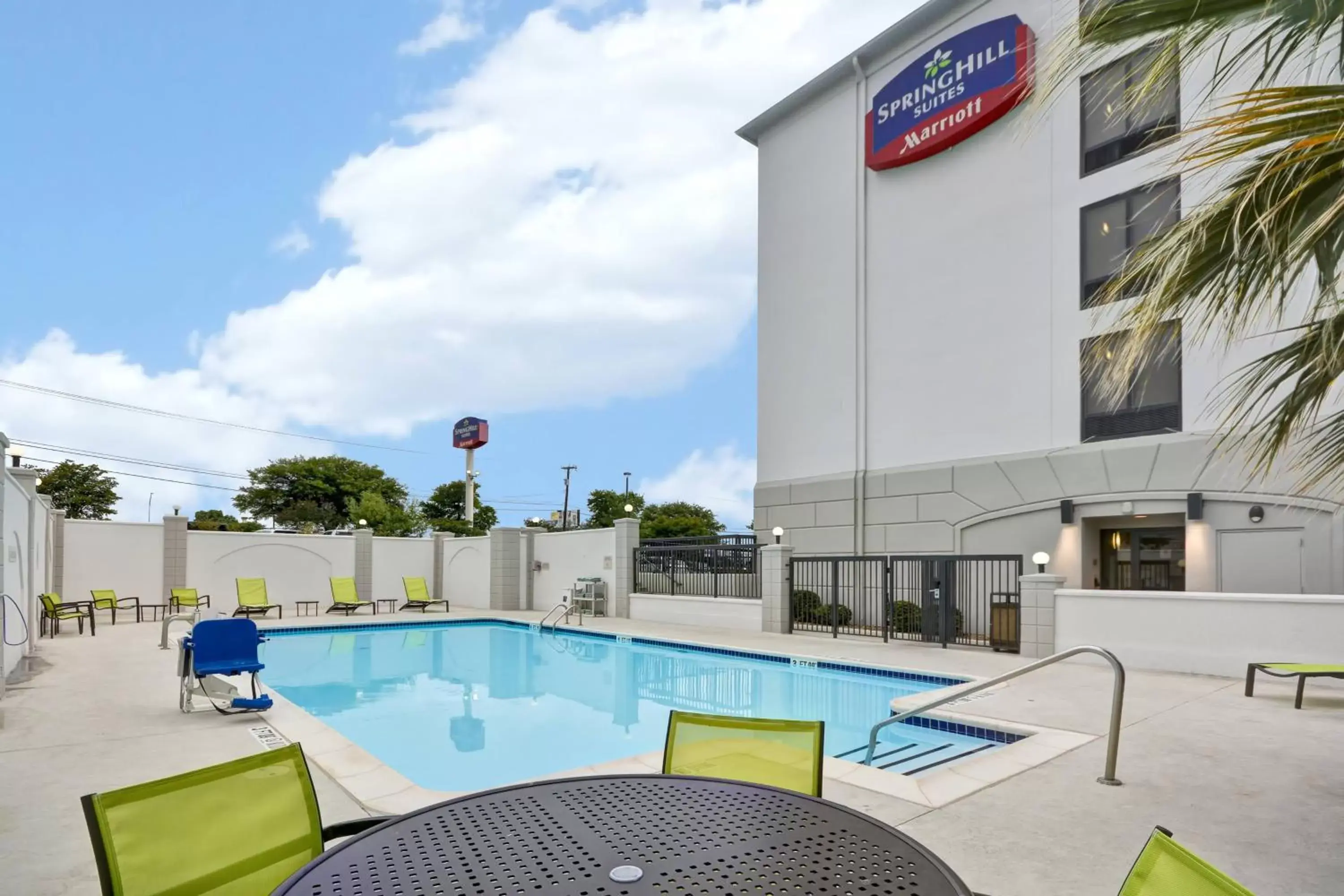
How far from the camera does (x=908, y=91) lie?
16500mm

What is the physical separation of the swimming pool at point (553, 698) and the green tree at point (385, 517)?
24383mm

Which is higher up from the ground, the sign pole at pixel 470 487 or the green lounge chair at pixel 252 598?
the sign pole at pixel 470 487

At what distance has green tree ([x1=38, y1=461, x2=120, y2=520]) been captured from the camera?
3606 cm

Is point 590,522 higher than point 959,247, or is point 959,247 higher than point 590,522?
point 959,247

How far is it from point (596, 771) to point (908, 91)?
1597cm

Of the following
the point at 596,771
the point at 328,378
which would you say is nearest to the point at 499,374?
the point at 328,378

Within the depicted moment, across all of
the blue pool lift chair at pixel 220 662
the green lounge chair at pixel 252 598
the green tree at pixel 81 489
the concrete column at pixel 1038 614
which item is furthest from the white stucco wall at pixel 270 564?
the green tree at pixel 81 489

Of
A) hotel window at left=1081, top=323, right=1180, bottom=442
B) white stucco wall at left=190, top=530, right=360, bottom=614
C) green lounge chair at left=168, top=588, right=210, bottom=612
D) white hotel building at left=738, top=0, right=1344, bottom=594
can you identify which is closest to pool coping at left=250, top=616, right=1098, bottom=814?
white hotel building at left=738, top=0, right=1344, bottom=594

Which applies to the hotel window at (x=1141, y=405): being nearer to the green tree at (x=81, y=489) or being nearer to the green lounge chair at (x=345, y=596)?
the green lounge chair at (x=345, y=596)

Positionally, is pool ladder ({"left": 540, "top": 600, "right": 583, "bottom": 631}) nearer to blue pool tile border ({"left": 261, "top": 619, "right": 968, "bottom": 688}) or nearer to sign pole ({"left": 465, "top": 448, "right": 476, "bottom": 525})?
blue pool tile border ({"left": 261, "top": 619, "right": 968, "bottom": 688})

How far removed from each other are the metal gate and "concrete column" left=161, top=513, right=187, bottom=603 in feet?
44.4

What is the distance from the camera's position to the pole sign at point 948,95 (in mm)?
14680

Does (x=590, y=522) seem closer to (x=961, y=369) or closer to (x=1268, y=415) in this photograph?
(x=961, y=369)

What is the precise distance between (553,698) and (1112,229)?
1160cm
